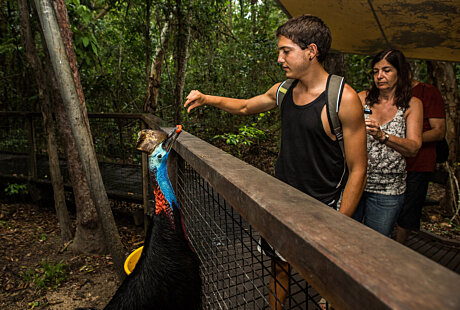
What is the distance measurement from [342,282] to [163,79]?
830cm

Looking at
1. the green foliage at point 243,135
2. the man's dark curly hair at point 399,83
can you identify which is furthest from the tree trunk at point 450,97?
the man's dark curly hair at point 399,83

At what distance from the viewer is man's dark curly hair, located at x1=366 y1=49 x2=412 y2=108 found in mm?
1774

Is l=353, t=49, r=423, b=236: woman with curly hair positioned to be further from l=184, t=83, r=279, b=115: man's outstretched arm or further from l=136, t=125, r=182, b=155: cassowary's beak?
l=136, t=125, r=182, b=155: cassowary's beak

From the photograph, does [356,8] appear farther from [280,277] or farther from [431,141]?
[280,277]

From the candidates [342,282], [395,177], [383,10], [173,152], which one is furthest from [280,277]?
[383,10]

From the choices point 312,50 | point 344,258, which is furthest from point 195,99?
point 344,258

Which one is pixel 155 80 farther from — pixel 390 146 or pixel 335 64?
pixel 390 146

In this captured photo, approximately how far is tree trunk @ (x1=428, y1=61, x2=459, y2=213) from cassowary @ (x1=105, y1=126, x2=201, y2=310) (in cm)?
403

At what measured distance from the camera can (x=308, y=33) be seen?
4.45ft

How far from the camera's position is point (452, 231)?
13.0ft

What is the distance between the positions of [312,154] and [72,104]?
176 centimetres

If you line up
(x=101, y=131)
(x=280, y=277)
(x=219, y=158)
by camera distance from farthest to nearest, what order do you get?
(x=101, y=131) < (x=280, y=277) < (x=219, y=158)

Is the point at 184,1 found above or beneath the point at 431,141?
above

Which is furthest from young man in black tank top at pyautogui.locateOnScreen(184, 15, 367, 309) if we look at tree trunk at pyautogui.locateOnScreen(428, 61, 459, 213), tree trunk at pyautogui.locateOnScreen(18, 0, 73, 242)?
tree trunk at pyautogui.locateOnScreen(428, 61, 459, 213)
